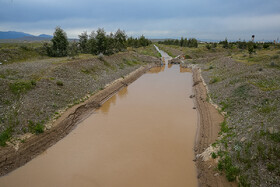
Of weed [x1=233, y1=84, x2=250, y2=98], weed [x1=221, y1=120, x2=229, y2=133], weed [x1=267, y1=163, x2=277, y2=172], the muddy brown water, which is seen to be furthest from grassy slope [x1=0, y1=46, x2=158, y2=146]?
weed [x1=233, y1=84, x2=250, y2=98]

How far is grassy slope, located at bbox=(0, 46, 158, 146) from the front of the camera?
47.7ft

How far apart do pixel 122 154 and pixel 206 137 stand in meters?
7.44

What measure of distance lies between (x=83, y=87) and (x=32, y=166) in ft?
47.9

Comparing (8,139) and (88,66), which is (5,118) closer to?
(8,139)

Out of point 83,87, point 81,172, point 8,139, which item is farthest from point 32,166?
point 83,87

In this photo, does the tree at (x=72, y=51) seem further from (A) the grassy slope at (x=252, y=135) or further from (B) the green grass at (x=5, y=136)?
(A) the grassy slope at (x=252, y=135)

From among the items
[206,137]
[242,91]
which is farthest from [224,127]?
[242,91]

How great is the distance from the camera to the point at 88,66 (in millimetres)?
32844

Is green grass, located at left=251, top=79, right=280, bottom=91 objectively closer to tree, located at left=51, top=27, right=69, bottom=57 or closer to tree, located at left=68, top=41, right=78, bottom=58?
tree, located at left=68, top=41, right=78, bottom=58

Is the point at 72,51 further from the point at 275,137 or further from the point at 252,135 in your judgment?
the point at 275,137

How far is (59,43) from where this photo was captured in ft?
145

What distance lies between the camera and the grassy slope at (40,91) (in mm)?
14531

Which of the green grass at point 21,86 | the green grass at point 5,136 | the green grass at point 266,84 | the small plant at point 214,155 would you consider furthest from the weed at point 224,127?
the green grass at point 21,86

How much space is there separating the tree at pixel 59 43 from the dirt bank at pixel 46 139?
93.1 ft
